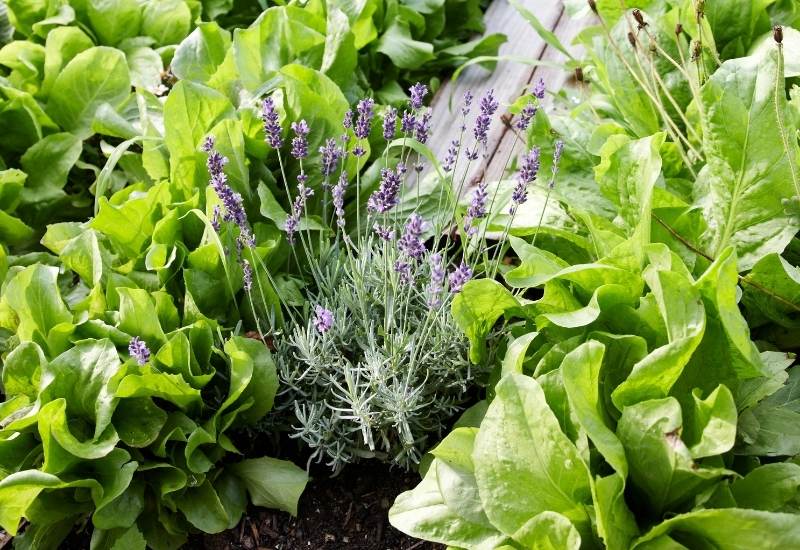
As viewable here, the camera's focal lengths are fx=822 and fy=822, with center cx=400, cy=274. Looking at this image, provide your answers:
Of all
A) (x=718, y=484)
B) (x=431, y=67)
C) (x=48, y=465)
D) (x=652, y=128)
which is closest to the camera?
(x=718, y=484)

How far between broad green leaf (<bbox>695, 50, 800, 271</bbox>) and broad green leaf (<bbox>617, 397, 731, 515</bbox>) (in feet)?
1.96

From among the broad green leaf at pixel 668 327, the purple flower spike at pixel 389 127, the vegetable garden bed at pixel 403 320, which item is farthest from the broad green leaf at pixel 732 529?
the purple flower spike at pixel 389 127

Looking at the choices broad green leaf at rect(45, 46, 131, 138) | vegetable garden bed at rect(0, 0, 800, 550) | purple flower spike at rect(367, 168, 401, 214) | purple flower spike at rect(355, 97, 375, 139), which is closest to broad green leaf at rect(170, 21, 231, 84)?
vegetable garden bed at rect(0, 0, 800, 550)

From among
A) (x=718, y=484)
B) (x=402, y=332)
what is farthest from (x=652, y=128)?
(x=718, y=484)

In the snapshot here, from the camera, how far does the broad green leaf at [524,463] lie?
1.49m

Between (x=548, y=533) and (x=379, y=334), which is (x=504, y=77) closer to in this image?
(x=379, y=334)

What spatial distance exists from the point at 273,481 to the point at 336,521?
179 millimetres

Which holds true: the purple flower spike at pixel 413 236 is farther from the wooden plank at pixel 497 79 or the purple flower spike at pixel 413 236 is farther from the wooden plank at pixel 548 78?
the wooden plank at pixel 497 79

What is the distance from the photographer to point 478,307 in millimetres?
1794

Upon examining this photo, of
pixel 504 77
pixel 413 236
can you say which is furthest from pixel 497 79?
pixel 413 236

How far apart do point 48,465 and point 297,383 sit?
583mm

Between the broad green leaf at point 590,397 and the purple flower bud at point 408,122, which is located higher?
the purple flower bud at point 408,122

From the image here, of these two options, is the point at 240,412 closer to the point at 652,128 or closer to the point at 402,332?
the point at 402,332

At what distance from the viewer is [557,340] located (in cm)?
181
